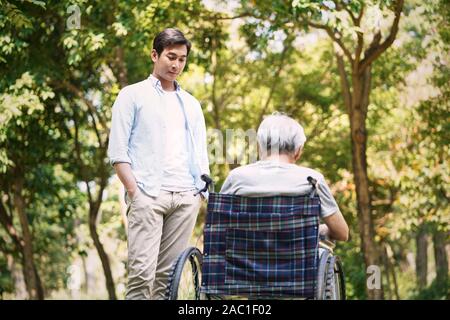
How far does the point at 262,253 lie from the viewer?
4.17 m

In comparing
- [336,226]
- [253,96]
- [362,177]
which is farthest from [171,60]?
[253,96]

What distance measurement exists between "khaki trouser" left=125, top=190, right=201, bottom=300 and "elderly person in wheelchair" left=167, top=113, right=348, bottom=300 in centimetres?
34

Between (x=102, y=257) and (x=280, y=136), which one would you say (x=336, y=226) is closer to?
(x=280, y=136)

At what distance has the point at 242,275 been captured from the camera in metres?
4.21

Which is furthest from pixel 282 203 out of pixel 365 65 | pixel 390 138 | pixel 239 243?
pixel 390 138

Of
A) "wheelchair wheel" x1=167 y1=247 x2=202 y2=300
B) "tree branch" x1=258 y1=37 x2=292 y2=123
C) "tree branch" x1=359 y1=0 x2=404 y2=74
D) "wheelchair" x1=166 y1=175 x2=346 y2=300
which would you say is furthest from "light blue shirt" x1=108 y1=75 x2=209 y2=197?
"tree branch" x1=258 y1=37 x2=292 y2=123

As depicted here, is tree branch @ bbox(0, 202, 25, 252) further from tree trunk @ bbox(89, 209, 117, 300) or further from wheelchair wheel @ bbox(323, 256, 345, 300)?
wheelchair wheel @ bbox(323, 256, 345, 300)

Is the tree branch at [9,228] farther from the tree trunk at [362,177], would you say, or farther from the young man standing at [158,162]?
the young man standing at [158,162]

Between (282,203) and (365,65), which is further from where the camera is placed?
(365,65)

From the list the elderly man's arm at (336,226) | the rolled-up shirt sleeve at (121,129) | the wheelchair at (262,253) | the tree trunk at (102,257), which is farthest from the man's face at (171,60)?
the tree trunk at (102,257)

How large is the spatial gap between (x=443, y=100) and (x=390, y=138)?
2581mm

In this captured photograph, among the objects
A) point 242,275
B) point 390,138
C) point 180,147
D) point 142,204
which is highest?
point 390,138

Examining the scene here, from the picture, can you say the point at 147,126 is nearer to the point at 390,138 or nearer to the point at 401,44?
the point at 401,44

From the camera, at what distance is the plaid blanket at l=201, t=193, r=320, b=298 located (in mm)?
4102
